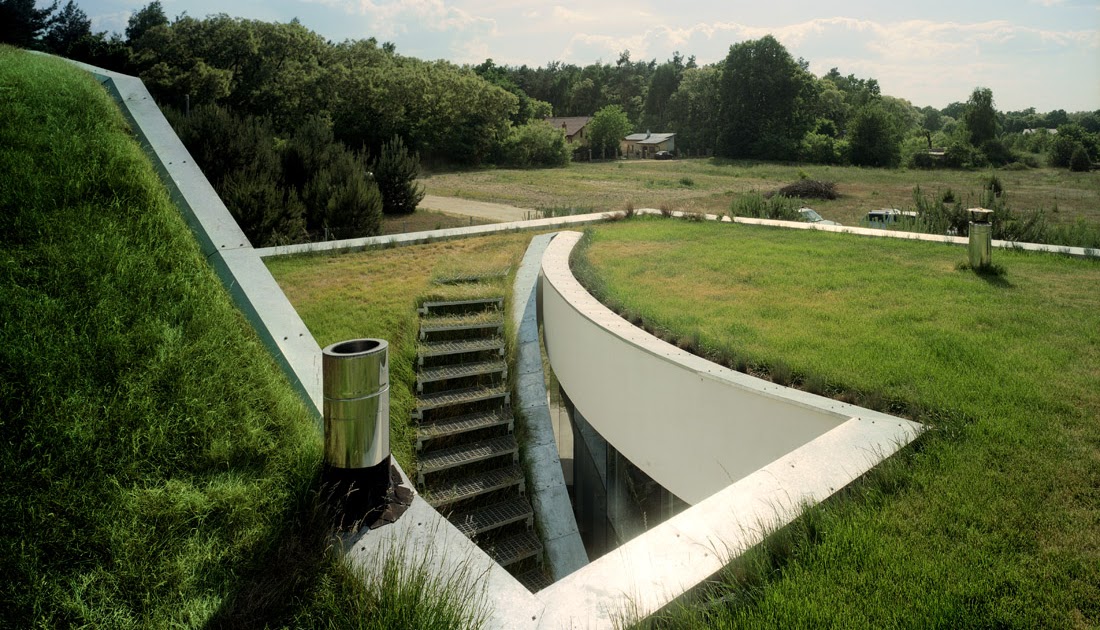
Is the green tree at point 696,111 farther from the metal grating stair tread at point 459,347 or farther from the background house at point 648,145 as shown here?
the metal grating stair tread at point 459,347

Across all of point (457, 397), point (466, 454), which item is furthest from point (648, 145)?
point (466, 454)

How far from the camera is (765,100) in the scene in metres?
51.2

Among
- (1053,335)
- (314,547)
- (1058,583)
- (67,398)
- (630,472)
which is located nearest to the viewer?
(1058,583)

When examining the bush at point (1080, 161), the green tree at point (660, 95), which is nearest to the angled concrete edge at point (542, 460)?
the bush at point (1080, 161)

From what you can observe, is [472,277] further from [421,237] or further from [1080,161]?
[1080,161]

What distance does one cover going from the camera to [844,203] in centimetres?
2269

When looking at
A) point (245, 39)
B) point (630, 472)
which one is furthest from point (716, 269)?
→ point (245, 39)

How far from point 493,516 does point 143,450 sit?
2.91 m

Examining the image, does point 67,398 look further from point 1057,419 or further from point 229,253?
point 1057,419

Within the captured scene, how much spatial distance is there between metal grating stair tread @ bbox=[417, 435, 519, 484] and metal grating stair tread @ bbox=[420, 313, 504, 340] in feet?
4.63

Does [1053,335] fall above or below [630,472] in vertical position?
above

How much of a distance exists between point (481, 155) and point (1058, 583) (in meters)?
37.8

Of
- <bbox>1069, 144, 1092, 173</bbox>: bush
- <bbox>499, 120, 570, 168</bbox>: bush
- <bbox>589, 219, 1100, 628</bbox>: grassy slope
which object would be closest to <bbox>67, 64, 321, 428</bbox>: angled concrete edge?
<bbox>589, 219, 1100, 628</bbox>: grassy slope

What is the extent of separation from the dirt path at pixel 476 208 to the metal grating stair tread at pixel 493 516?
12596mm
